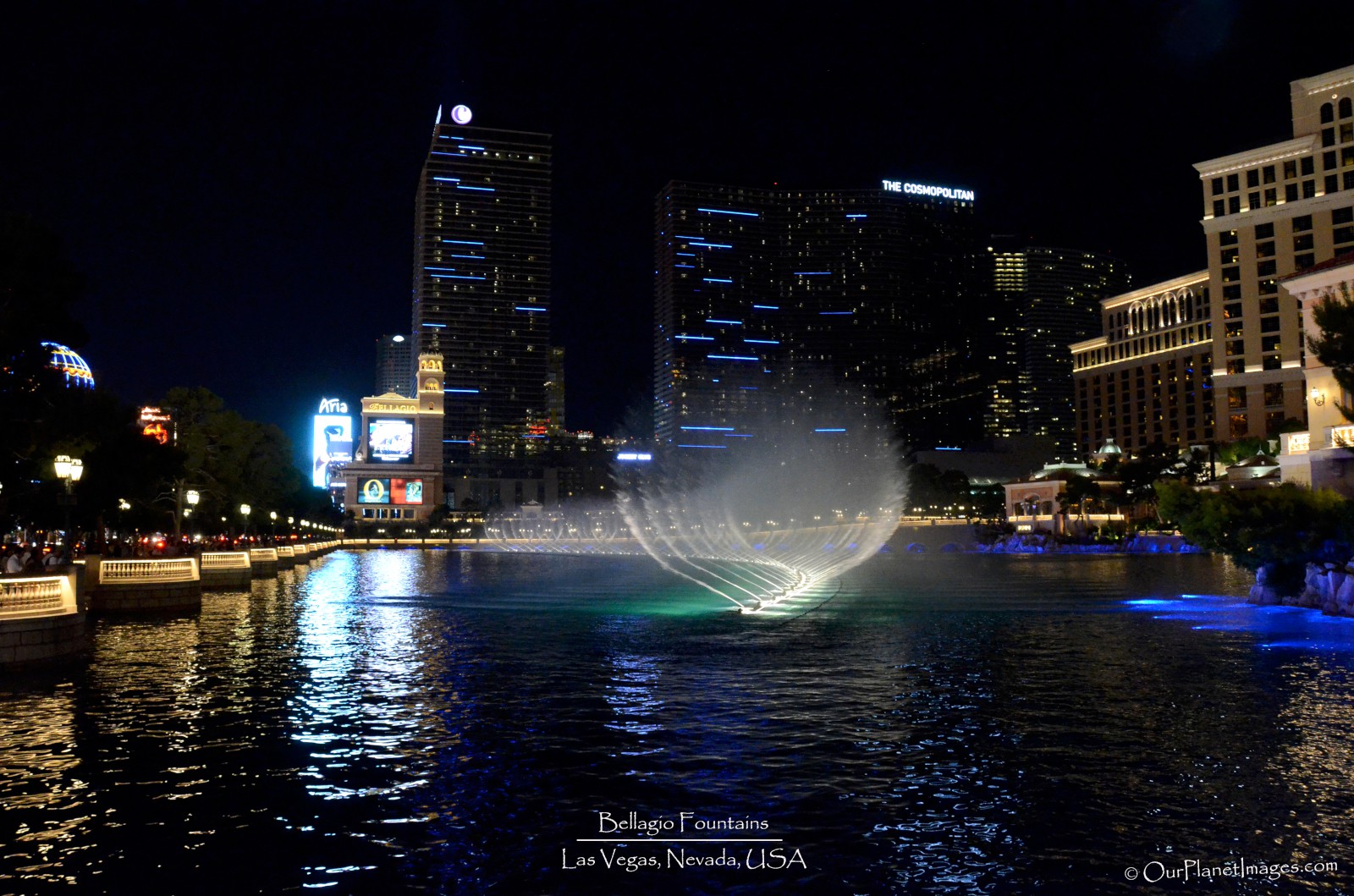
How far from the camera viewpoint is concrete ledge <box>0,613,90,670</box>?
65.5 feet

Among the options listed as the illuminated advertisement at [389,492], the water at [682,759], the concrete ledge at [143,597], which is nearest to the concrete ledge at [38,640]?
the water at [682,759]

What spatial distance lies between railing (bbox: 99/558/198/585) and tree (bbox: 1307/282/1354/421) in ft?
123

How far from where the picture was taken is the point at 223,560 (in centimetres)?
4628

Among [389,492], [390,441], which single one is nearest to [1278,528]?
[390,441]

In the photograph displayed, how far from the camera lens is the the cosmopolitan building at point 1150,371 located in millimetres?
137625

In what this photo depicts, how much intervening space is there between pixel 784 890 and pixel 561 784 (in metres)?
3.94

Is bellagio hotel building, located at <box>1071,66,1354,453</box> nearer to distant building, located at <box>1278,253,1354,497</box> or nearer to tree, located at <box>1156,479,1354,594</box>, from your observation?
distant building, located at <box>1278,253,1354,497</box>

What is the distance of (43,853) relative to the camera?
9.21 metres

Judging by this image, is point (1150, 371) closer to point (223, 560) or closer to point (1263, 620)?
point (1263, 620)

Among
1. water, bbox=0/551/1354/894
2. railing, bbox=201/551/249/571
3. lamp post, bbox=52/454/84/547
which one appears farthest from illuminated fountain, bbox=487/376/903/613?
lamp post, bbox=52/454/84/547

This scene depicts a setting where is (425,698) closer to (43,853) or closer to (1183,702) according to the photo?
(43,853)

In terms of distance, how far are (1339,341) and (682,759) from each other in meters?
28.6

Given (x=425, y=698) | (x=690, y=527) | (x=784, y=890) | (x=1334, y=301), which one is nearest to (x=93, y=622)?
(x=425, y=698)

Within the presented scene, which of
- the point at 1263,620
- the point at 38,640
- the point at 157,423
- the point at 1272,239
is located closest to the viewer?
the point at 38,640
